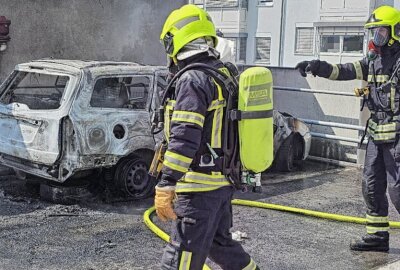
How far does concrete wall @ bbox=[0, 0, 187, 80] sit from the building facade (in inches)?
780

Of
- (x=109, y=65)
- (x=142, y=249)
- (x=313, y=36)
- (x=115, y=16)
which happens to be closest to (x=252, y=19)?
(x=313, y=36)

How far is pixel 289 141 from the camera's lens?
31.2ft

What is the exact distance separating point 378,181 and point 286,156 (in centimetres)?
388

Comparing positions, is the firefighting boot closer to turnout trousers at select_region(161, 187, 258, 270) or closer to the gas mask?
the gas mask

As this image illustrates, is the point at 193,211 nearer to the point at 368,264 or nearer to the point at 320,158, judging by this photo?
the point at 368,264

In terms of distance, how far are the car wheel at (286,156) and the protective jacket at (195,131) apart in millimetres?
5706

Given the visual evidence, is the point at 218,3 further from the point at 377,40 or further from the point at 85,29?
the point at 377,40

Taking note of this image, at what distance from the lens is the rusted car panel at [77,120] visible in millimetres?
6578

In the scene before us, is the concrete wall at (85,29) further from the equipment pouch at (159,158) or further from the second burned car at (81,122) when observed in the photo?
the equipment pouch at (159,158)

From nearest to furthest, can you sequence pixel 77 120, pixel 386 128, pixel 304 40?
pixel 386 128 → pixel 77 120 → pixel 304 40

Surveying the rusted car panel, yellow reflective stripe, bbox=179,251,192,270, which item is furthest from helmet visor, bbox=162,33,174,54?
the rusted car panel

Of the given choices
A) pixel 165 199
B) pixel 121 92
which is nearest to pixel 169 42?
pixel 165 199

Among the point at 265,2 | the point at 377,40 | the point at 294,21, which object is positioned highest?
the point at 265,2

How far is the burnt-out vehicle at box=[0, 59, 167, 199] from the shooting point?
21.6ft
